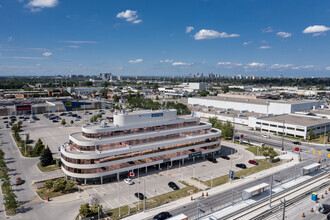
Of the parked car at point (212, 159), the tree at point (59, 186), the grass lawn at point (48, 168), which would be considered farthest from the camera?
the parked car at point (212, 159)

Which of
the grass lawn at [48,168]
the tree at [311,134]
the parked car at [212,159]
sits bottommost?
the grass lawn at [48,168]

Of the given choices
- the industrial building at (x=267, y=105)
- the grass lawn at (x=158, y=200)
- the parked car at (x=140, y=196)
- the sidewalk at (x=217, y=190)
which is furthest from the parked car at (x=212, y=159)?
the industrial building at (x=267, y=105)

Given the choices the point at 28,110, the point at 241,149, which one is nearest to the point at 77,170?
the point at 241,149

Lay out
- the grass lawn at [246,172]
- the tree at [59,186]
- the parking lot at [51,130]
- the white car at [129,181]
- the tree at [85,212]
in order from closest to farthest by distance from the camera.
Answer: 1. the tree at [85,212]
2. the tree at [59,186]
3. the white car at [129,181]
4. the grass lawn at [246,172]
5. the parking lot at [51,130]

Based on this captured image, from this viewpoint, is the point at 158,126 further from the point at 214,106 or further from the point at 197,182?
the point at 214,106

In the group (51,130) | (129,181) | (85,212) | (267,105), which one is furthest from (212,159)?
(267,105)

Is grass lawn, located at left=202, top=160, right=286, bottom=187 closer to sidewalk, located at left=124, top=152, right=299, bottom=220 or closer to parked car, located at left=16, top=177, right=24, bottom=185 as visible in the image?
sidewalk, located at left=124, top=152, right=299, bottom=220

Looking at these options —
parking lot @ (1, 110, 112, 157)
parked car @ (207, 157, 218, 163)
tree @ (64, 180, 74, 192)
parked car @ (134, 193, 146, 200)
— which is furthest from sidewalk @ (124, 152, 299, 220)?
parking lot @ (1, 110, 112, 157)

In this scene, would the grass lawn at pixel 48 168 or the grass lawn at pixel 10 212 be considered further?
the grass lawn at pixel 48 168

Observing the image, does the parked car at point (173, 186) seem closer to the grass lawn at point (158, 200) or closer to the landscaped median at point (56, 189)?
the grass lawn at point (158, 200)
